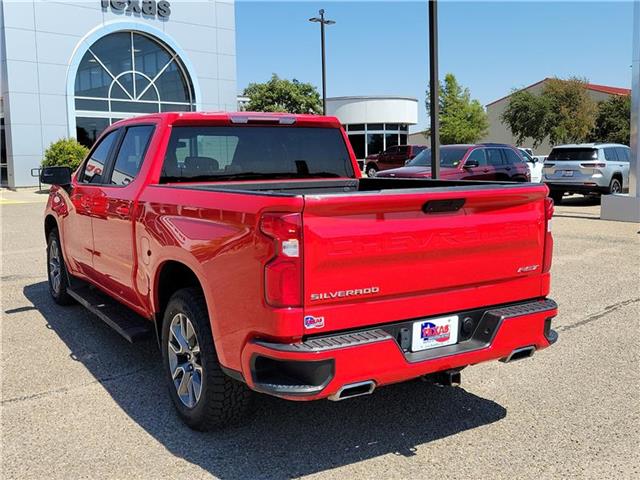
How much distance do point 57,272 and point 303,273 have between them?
15.3 feet

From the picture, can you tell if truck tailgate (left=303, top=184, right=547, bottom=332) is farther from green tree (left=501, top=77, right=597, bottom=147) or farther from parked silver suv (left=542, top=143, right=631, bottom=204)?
green tree (left=501, top=77, right=597, bottom=147)

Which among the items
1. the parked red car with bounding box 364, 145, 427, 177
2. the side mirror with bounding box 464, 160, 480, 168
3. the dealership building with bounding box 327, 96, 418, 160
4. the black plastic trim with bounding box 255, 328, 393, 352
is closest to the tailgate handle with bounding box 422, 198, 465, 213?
the black plastic trim with bounding box 255, 328, 393, 352

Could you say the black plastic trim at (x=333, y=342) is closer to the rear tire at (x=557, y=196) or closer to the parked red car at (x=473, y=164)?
the parked red car at (x=473, y=164)

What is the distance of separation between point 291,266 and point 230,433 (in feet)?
4.46

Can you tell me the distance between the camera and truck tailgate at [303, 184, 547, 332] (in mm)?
2916

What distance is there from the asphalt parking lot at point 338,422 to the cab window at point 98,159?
1.42 meters

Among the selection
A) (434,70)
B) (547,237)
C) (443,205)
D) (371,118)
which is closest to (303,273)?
(443,205)

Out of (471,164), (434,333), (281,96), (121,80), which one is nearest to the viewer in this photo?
(434,333)

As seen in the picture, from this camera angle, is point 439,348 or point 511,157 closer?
point 439,348

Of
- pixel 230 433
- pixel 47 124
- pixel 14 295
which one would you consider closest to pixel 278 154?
pixel 230 433

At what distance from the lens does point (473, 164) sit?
Result: 52.9 ft

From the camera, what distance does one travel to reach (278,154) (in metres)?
4.91

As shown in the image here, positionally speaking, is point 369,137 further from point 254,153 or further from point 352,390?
point 352,390

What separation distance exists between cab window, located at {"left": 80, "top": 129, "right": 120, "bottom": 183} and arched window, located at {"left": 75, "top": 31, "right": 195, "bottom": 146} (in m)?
22.8
